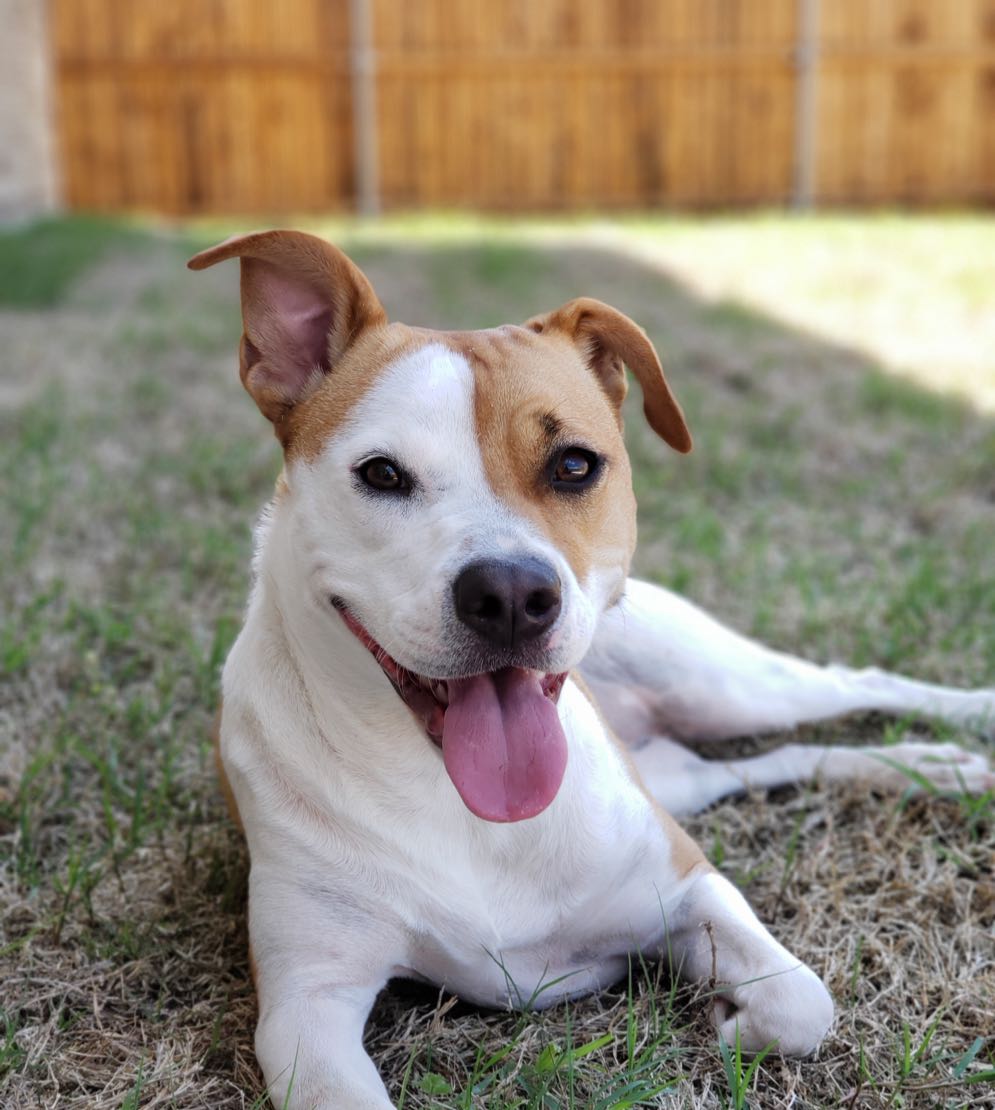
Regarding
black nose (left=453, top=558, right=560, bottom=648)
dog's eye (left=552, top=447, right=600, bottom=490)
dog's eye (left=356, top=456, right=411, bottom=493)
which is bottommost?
black nose (left=453, top=558, right=560, bottom=648)

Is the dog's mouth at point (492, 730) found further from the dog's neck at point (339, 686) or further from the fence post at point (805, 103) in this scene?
the fence post at point (805, 103)

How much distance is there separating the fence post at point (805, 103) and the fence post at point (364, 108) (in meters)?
4.69

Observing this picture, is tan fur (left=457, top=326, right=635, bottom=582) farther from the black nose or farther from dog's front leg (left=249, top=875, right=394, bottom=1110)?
dog's front leg (left=249, top=875, right=394, bottom=1110)

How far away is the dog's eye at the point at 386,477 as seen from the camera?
219 cm

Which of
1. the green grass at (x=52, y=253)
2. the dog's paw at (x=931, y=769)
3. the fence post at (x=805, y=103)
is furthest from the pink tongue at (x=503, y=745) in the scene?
the fence post at (x=805, y=103)

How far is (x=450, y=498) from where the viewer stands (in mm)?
2160

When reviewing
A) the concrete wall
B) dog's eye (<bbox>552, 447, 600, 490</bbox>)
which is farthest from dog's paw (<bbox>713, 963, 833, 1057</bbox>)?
the concrete wall

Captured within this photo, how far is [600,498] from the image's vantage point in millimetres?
2328

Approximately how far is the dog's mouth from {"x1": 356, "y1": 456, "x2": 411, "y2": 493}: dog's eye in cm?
22

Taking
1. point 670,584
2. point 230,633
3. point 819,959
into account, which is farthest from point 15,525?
point 819,959

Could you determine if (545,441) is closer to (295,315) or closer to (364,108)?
(295,315)

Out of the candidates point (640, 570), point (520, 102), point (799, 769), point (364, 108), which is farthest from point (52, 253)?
point (799, 769)

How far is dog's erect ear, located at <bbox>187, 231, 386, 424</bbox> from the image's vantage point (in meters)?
2.38

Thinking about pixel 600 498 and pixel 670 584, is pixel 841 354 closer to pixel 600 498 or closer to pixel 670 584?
pixel 670 584
